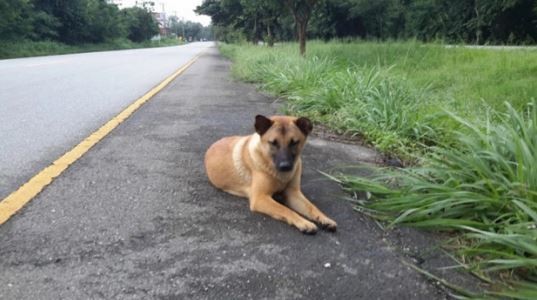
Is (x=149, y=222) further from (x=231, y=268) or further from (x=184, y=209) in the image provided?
(x=231, y=268)

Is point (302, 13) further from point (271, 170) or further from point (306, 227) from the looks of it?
point (306, 227)

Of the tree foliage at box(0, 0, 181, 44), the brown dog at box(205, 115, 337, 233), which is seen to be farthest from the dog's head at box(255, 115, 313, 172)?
the tree foliage at box(0, 0, 181, 44)

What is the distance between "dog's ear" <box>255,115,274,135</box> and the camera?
353 centimetres

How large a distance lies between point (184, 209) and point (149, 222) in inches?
12.7

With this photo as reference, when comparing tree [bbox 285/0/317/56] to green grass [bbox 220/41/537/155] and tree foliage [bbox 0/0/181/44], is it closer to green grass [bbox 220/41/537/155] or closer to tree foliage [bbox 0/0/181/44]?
green grass [bbox 220/41/537/155]

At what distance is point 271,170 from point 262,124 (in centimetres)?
34

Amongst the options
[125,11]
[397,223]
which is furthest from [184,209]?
[125,11]

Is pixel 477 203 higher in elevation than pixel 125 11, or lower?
lower

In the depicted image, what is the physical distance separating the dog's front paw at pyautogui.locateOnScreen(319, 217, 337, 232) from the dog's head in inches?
18.6

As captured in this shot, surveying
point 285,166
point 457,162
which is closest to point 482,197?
point 457,162

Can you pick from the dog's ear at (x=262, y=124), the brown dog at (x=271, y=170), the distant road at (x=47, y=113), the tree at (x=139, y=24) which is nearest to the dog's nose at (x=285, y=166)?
the brown dog at (x=271, y=170)

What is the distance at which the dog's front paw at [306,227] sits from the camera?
3.03m

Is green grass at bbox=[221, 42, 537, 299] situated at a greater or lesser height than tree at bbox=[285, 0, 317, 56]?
lesser

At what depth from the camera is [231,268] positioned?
2.54m
